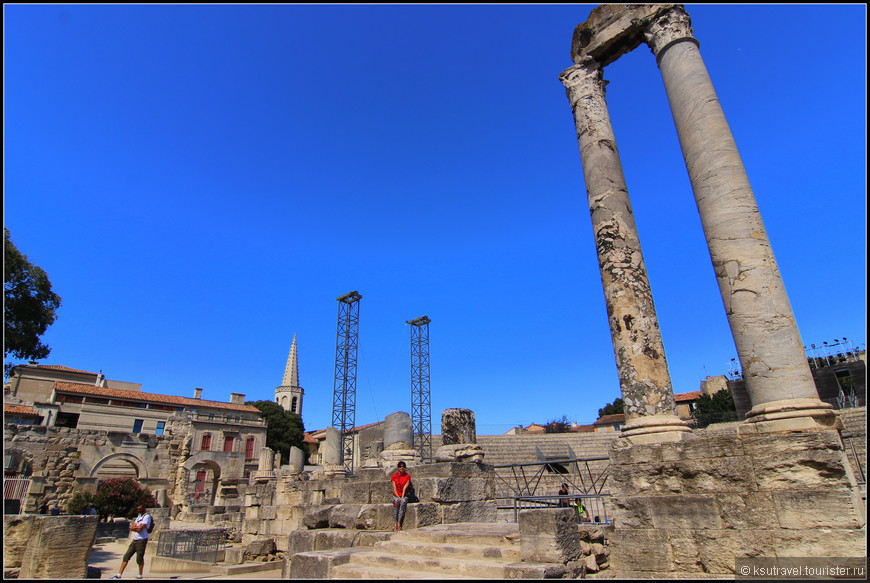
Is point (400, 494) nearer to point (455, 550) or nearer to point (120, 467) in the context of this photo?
point (455, 550)

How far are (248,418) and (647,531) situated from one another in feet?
159

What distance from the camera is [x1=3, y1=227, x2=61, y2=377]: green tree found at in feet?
52.9

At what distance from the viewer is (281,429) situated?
185 feet

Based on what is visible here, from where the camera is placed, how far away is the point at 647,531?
5340mm

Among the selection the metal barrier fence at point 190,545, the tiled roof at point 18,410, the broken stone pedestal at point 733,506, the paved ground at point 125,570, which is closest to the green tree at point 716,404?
the metal barrier fence at point 190,545

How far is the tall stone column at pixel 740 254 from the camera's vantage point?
5.34m

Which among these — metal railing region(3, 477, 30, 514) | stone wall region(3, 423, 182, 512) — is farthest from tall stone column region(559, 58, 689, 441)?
stone wall region(3, 423, 182, 512)

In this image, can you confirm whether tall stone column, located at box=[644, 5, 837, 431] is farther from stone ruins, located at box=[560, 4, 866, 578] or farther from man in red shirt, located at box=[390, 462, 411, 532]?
man in red shirt, located at box=[390, 462, 411, 532]

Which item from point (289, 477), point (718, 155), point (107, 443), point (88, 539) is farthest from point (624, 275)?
point (107, 443)

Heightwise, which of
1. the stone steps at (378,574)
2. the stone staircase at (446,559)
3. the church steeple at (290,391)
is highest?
the church steeple at (290,391)

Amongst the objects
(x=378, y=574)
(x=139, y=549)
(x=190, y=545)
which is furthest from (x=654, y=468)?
(x=190, y=545)

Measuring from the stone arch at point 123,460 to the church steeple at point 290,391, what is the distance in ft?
148

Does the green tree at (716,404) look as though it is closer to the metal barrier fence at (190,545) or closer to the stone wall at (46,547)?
the metal barrier fence at (190,545)

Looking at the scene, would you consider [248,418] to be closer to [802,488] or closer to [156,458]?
[156,458]
